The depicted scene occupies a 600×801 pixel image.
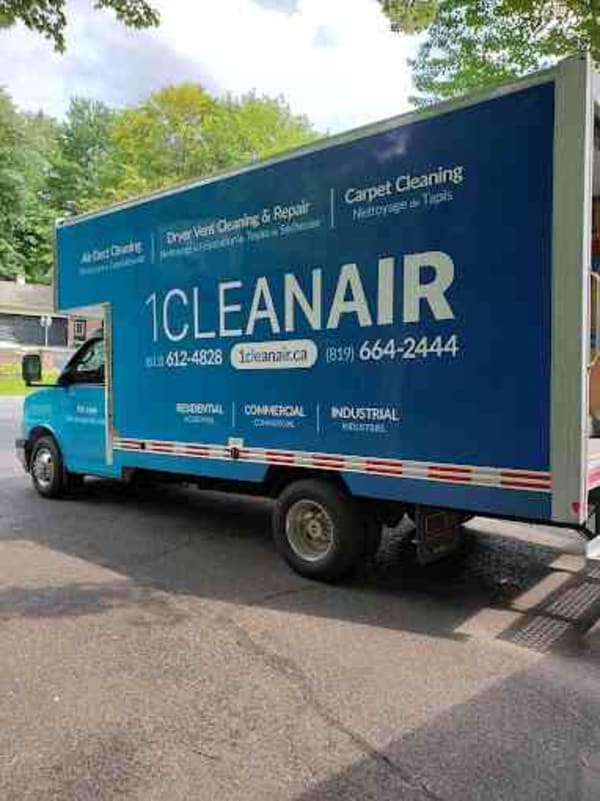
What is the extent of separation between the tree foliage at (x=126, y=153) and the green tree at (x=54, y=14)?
83.1 feet

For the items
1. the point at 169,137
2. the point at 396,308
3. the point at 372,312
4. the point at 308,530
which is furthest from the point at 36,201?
the point at 396,308

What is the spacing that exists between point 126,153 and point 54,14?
38096 millimetres

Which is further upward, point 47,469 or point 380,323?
point 380,323

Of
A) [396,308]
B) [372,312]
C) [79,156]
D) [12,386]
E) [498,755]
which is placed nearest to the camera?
[498,755]

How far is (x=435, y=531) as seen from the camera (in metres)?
5.09

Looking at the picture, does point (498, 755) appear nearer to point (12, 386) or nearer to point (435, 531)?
point (435, 531)

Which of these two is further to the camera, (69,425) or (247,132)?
(247,132)

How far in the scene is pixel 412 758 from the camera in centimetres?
299

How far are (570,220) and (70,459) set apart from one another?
6.22m

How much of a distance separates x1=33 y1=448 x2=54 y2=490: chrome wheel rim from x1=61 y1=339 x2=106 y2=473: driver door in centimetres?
41

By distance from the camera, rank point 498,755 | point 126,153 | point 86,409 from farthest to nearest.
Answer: point 126,153 < point 86,409 < point 498,755

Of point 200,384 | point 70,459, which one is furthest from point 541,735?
point 70,459

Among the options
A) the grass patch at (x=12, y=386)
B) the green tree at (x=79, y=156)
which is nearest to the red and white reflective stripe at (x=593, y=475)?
the grass patch at (x=12, y=386)

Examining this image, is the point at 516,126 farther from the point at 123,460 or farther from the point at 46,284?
the point at 46,284
